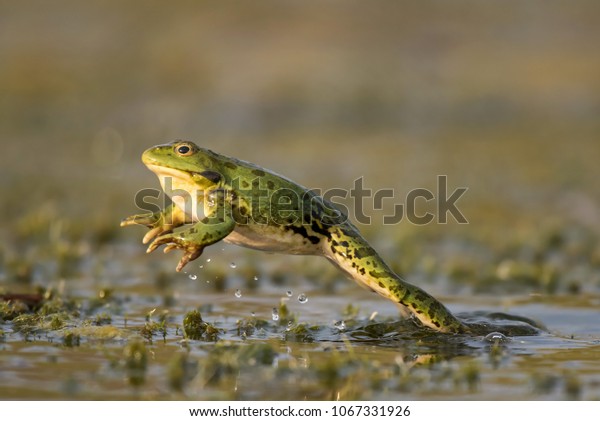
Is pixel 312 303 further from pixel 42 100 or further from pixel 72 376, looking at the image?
pixel 42 100

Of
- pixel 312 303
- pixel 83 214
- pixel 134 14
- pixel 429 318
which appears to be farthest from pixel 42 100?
pixel 429 318

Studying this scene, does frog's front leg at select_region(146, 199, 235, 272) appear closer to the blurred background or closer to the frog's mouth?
the frog's mouth

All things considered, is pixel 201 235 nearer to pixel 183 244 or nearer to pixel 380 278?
pixel 183 244

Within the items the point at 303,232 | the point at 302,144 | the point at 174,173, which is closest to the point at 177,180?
the point at 174,173

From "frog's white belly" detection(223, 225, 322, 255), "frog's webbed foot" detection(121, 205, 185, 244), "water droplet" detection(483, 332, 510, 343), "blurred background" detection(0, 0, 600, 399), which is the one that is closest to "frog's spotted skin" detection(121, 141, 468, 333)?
"frog's white belly" detection(223, 225, 322, 255)

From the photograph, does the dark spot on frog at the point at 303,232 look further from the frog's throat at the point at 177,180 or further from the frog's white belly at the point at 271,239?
the frog's throat at the point at 177,180

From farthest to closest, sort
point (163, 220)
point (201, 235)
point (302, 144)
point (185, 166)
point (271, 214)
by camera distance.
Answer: point (302, 144) < point (163, 220) < point (185, 166) < point (271, 214) < point (201, 235)
